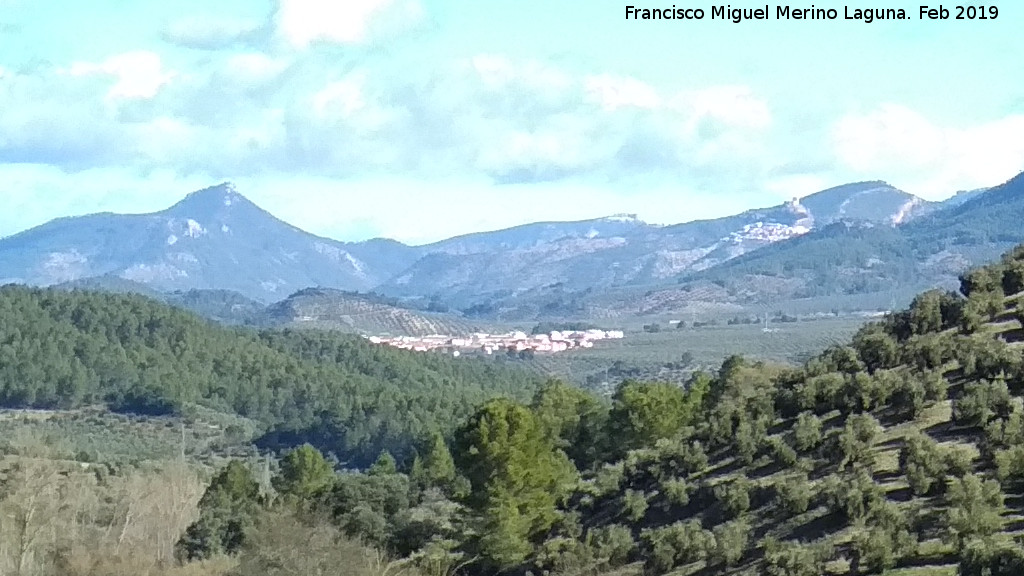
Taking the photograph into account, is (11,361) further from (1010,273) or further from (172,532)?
(1010,273)

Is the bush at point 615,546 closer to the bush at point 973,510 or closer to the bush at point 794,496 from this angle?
the bush at point 794,496

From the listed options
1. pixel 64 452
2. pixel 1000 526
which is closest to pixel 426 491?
pixel 64 452

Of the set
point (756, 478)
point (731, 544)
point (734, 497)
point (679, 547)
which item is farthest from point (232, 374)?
point (731, 544)

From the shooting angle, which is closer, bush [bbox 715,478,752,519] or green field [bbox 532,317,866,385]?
bush [bbox 715,478,752,519]

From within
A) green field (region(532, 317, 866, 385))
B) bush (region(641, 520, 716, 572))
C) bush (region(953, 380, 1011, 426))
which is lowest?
green field (region(532, 317, 866, 385))

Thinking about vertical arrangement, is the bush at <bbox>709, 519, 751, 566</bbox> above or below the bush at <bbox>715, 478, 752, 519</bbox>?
below

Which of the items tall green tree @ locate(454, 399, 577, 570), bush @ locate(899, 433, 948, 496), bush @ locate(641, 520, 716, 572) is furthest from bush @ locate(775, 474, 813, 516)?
tall green tree @ locate(454, 399, 577, 570)

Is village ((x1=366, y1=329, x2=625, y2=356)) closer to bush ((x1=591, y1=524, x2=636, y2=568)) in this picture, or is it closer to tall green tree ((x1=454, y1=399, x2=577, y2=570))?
tall green tree ((x1=454, y1=399, x2=577, y2=570))
